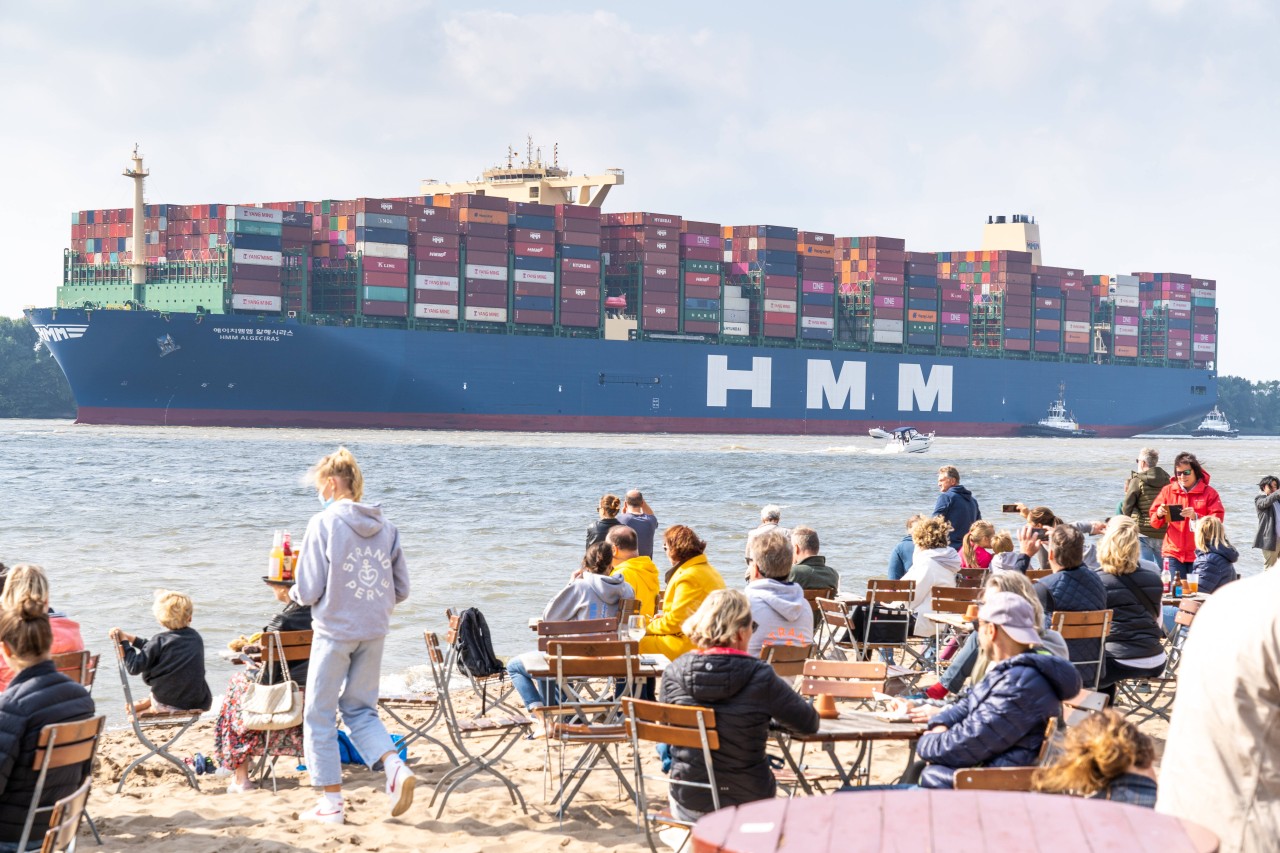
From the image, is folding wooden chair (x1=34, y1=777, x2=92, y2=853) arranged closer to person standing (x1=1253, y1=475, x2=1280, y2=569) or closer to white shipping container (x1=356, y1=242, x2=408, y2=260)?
person standing (x1=1253, y1=475, x2=1280, y2=569)

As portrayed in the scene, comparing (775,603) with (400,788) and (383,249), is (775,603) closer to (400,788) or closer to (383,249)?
(400,788)

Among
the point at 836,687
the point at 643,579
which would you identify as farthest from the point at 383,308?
the point at 836,687

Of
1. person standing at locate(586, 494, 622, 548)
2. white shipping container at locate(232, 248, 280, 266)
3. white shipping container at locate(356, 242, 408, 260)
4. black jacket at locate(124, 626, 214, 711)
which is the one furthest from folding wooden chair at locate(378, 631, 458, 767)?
white shipping container at locate(356, 242, 408, 260)

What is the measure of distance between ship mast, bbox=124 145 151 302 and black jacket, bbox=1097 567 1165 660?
53800 mm

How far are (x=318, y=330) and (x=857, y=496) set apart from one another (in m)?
28.2

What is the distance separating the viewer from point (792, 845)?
2494 millimetres

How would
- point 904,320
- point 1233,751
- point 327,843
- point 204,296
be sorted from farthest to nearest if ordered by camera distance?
1. point 904,320
2. point 204,296
3. point 327,843
4. point 1233,751

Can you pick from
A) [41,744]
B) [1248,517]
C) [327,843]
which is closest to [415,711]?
[327,843]

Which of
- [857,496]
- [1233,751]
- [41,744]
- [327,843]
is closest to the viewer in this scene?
[1233,751]

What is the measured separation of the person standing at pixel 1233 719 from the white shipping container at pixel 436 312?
2229 inches

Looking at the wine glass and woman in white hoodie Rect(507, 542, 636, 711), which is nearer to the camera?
the wine glass

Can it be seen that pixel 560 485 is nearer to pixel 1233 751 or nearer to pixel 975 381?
pixel 1233 751

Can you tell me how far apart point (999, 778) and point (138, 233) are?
56748mm

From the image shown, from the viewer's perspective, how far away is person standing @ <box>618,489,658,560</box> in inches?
359
